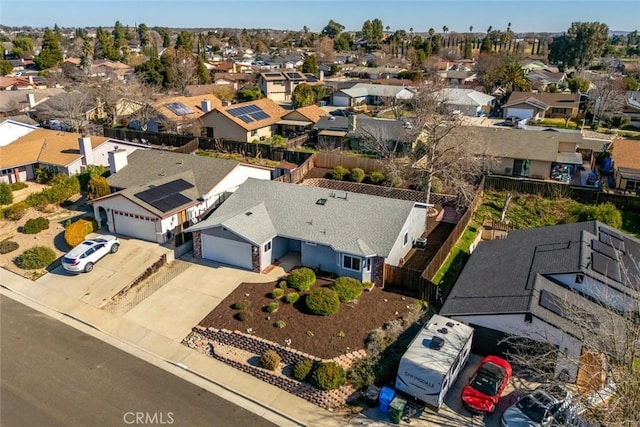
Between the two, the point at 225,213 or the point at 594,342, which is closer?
the point at 594,342

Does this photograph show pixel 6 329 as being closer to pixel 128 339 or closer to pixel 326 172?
pixel 128 339

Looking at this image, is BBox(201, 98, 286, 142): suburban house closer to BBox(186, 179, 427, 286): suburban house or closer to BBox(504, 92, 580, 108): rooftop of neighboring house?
BBox(186, 179, 427, 286): suburban house

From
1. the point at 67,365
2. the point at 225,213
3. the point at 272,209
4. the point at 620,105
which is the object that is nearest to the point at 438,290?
the point at 272,209

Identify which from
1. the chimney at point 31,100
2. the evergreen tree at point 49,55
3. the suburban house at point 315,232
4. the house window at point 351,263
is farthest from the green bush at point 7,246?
the evergreen tree at point 49,55

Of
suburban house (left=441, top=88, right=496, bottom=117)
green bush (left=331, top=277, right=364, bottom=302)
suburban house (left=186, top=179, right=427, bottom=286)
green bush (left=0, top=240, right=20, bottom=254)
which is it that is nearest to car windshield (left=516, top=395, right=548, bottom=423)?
green bush (left=331, top=277, right=364, bottom=302)

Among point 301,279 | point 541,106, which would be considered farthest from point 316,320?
point 541,106

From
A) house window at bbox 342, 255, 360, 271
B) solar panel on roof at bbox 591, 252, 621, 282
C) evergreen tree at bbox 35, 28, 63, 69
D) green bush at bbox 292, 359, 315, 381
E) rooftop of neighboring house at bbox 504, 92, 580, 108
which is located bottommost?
green bush at bbox 292, 359, 315, 381

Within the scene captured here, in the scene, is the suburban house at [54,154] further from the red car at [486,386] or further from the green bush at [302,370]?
the red car at [486,386]
